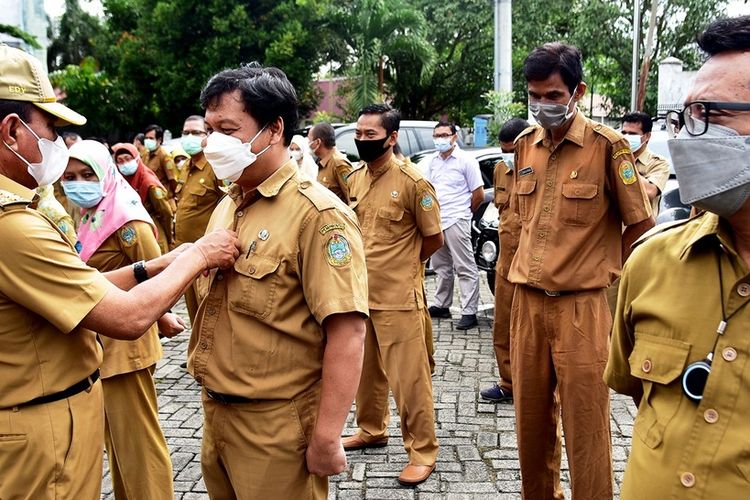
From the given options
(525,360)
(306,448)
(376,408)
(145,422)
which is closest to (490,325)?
(376,408)

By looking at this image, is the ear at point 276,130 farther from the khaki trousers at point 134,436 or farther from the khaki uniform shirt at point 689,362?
the khaki trousers at point 134,436

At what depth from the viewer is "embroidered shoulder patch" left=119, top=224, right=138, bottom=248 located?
3.53 m

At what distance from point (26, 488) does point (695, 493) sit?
1.92 metres

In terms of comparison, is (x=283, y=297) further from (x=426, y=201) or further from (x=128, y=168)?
(x=128, y=168)

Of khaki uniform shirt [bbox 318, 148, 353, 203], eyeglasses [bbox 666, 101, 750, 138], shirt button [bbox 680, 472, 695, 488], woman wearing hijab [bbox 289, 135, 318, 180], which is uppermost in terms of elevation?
eyeglasses [bbox 666, 101, 750, 138]

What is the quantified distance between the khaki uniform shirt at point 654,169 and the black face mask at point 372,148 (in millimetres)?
2598

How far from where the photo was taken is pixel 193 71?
19.3 metres

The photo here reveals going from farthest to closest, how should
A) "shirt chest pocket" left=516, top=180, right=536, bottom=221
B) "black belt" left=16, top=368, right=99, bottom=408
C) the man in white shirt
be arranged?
1. the man in white shirt
2. "shirt chest pocket" left=516, top=180, right=536, bottom=221
3. "black belt" left=16, top=368, right=99, bottom=408

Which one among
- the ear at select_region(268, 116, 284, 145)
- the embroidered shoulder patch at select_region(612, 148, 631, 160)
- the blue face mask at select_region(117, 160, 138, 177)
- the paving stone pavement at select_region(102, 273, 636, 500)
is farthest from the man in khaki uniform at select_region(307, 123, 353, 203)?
the ear at select_region(268, 116, 284, 145)

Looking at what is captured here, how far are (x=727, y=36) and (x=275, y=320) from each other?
4.87 feet

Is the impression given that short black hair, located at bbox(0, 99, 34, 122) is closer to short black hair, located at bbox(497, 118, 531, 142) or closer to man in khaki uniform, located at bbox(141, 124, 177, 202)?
short black hair, located at bbox(497, 118, 531, 142)

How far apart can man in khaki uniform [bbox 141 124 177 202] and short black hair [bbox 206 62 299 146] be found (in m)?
8.04

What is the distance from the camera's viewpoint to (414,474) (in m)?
4.18

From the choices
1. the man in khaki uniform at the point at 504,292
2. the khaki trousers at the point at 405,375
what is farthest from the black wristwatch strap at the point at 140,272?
the man in khaki uniform at the point at 504,292
